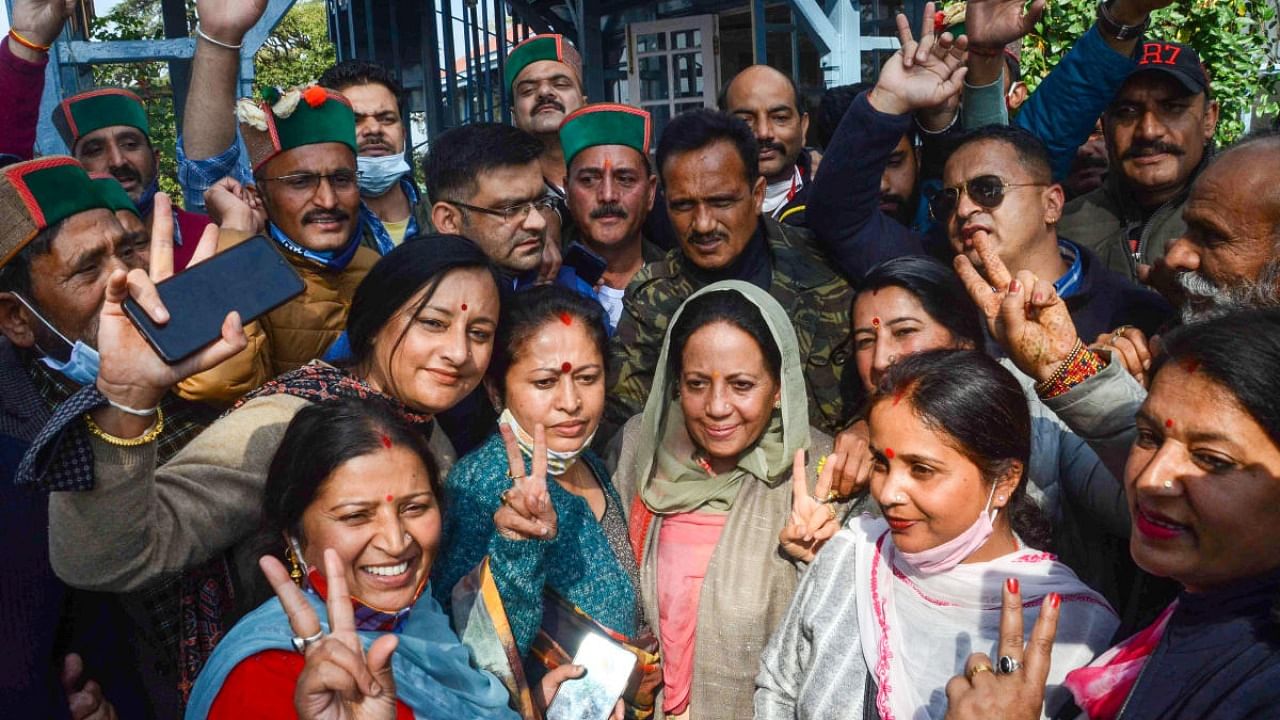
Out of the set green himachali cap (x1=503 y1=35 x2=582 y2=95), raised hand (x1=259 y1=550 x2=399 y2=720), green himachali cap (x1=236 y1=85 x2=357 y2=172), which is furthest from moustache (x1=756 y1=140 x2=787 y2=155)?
Result: raised hand (x1=259 y1=550 x2=399 y2=720)

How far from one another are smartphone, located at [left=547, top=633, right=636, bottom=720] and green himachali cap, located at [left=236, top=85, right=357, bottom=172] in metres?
1.85

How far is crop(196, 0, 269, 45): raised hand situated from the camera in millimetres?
3191

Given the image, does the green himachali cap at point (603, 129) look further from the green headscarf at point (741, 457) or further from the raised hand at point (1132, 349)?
the raised hand at point (1132, 349)

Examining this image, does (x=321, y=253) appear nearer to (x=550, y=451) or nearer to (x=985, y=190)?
(x=550, y=451)

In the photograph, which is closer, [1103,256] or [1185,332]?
[1185,332]

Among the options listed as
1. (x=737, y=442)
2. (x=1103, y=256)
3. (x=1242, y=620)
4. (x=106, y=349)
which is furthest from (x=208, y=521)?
(x=1103, y=256)

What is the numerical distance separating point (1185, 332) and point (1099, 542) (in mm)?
1018

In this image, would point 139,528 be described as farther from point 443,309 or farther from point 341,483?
point 443,309

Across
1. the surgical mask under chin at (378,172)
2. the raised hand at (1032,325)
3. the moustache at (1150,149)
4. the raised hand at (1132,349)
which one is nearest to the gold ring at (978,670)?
the raised hand at (1032,325)

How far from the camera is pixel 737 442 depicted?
2975 millimetres

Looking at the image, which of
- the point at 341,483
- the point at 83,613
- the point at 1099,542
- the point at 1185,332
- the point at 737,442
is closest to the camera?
the point at 1185,332

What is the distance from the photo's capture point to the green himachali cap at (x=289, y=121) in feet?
10.8

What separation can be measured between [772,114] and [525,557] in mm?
2559

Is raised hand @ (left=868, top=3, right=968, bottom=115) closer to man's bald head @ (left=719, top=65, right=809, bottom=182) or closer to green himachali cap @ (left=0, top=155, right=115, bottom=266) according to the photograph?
man's bald head @ (left=719, top=65, right=809, bottom=182)
